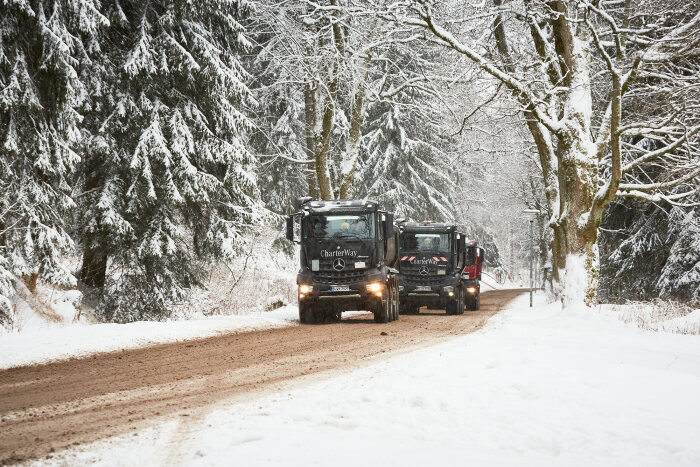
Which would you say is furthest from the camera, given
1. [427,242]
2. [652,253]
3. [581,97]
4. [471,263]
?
[471,263]

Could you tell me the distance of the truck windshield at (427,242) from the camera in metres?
Result: 21.9

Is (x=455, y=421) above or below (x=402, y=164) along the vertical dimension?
below

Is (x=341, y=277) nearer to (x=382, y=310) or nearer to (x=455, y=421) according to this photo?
(x=382, y=310)

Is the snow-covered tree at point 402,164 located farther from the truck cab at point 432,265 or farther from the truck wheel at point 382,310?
the truck wheel at point 382,310

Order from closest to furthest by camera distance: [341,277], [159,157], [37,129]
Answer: [37,129], [159,157], [341,277]

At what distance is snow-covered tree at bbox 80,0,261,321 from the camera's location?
48.0 feet

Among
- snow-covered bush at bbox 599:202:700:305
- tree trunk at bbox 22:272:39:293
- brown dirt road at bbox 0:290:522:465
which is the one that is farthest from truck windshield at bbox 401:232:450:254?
tree trunk at bbox 22:272:39:293

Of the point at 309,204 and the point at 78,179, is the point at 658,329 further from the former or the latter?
the point at 78,179

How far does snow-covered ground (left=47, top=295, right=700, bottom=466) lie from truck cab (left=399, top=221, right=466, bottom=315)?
43.1ft

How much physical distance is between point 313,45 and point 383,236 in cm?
872

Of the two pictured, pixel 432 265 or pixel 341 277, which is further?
pixel 432 265

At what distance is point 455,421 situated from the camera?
526cm

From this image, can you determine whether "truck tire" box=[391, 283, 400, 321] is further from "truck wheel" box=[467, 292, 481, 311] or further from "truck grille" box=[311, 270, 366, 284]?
"truck wheel" box=[467, 292, 481, 311]

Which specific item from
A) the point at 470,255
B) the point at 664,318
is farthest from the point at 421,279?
the point at 664,318
